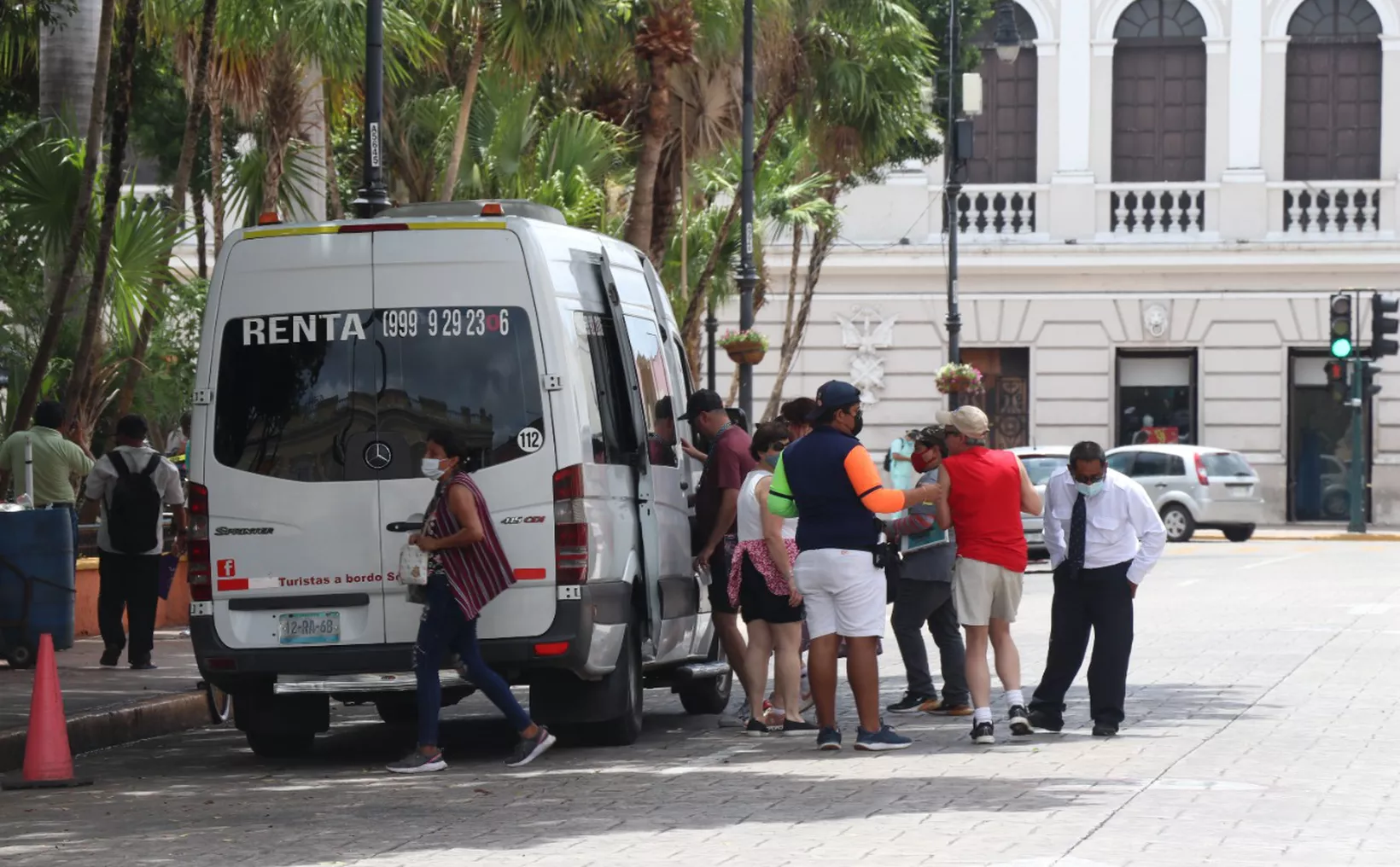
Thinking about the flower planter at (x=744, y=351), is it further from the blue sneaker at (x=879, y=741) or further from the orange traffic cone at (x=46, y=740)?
the orange traffic cone at (x=46, y=740)

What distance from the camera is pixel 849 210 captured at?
41594mm

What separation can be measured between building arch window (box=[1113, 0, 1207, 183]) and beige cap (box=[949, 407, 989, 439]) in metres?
30.1

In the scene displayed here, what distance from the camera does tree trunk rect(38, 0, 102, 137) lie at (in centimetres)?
1925

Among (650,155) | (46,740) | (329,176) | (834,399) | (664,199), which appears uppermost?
(650,155)

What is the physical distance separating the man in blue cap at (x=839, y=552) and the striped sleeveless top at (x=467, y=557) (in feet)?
5.20

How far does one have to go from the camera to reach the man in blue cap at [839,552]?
1116 cm

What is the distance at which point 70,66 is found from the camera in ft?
63.3

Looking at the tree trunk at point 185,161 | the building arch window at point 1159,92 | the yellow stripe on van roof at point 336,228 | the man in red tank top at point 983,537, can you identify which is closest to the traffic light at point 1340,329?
the building arch window at point 1159,92

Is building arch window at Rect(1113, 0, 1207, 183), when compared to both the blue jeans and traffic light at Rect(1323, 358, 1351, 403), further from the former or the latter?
the blue jeans

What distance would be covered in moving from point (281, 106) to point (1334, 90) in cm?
2616

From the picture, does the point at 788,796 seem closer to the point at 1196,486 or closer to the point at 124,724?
the point at 124,724

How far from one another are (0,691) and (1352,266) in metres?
30.2

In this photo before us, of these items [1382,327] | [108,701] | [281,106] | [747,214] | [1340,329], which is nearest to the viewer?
[108,701]

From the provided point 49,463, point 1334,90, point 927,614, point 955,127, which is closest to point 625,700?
point 927,614
